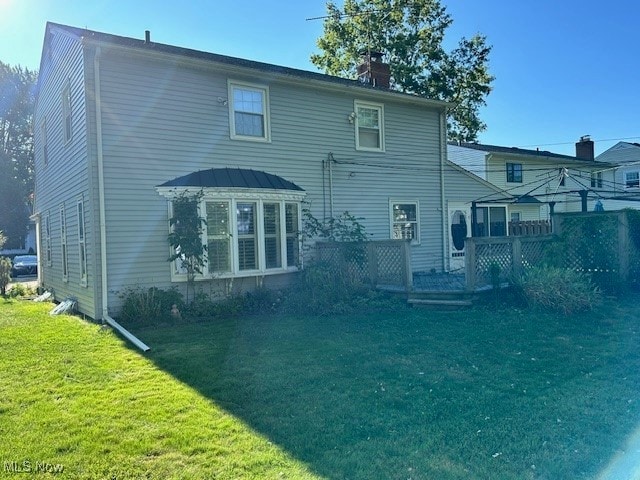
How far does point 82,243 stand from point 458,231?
11084 mm

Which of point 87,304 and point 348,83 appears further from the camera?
point 348,83

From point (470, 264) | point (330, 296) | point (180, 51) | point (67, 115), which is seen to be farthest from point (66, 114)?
point (470, 264)

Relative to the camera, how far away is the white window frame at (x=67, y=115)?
10.6 m

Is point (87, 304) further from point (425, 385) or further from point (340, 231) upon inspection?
point (425, 385)

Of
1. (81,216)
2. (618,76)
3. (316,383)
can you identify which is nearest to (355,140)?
(81,216)

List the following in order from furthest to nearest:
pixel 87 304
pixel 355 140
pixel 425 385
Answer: pixel 355 140, pixel 87 304, pixel 425 385

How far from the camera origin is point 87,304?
973 cm

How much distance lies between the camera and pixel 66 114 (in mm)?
11055

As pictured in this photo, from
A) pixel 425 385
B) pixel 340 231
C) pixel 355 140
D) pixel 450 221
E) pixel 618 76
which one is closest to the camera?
pixel 425 385

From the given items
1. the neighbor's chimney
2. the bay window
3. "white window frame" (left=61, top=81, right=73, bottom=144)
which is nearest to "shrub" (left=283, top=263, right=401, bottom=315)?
the bay window

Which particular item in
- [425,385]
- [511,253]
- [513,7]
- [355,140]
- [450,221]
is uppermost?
[513,7]

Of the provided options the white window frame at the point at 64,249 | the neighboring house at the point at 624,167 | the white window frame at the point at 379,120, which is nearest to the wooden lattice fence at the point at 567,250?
the white window frame at the point at 379,120

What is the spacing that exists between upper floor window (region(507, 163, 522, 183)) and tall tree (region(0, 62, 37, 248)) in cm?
3597

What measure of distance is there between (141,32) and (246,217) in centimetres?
545
